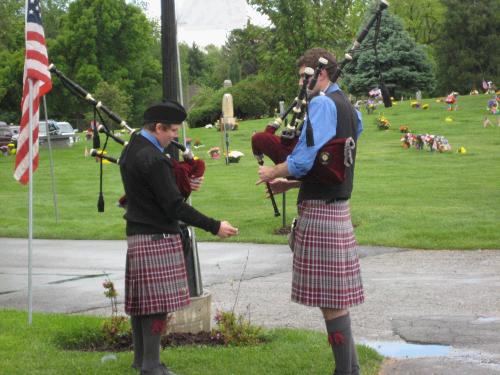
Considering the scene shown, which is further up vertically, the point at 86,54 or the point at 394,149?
the point at 86,54

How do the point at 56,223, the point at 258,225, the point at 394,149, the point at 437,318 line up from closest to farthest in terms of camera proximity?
the point at 437,318 < the point at 258,225 < the point at 56,223 < the point at 394,149

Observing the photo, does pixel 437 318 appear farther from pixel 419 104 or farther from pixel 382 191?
pixel 419 104

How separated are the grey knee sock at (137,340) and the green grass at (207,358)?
63mm

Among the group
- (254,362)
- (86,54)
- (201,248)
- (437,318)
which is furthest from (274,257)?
(86,54)

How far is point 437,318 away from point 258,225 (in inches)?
265

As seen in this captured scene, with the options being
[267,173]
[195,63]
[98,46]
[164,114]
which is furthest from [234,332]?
[195,63]

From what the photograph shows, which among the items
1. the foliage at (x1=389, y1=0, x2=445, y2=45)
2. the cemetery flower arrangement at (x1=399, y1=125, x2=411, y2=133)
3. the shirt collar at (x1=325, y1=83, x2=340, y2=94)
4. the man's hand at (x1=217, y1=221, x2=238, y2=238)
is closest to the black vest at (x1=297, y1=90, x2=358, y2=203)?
the shirt collar at (x1=325, y1=83, x2=340, y2=94)

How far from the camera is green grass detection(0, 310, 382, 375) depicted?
5.44 meters

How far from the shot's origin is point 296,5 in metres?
13.8

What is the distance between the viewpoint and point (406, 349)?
6168 mm

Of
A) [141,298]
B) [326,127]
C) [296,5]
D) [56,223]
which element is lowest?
[56,223]

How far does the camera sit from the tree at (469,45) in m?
51.4

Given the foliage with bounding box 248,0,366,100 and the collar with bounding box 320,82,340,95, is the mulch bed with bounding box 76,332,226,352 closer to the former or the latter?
the collar with bounding box 320,82,340,95

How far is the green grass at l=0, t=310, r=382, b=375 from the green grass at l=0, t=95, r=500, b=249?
5.76m
